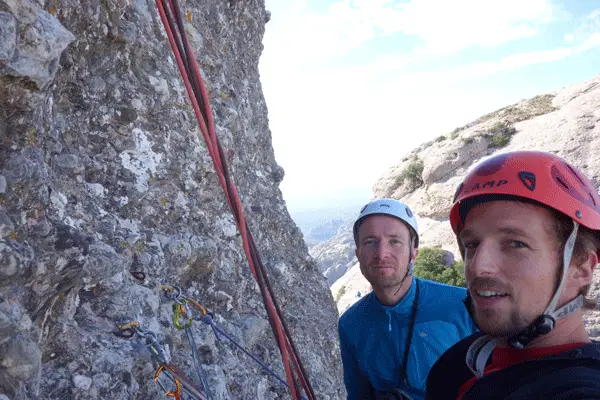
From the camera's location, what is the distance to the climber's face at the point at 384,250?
12.1 feet

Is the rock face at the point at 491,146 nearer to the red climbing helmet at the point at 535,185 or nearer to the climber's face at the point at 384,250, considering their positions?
the climber's face at the point at 384,250

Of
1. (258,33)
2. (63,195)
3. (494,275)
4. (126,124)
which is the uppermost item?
(258,33)

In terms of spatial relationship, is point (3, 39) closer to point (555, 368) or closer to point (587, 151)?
point (555, 368)

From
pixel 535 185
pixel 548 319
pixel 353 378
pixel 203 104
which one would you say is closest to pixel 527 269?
pixel 548 319

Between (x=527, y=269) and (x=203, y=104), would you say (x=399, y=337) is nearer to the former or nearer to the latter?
(x=527, y=269)

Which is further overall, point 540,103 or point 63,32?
point 540,103

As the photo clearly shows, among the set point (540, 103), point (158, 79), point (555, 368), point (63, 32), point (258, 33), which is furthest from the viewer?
point (540, 103)

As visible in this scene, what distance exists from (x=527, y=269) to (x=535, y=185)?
1.24 feet

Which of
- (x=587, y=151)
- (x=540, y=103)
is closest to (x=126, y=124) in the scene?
(x=587, y=151)

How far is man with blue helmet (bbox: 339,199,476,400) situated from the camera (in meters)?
3.35

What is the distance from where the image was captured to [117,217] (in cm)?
315

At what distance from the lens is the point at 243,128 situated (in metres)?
5.90

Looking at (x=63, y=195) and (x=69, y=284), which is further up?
(x=63, y=195)

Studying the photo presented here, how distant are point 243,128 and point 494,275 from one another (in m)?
4.70
